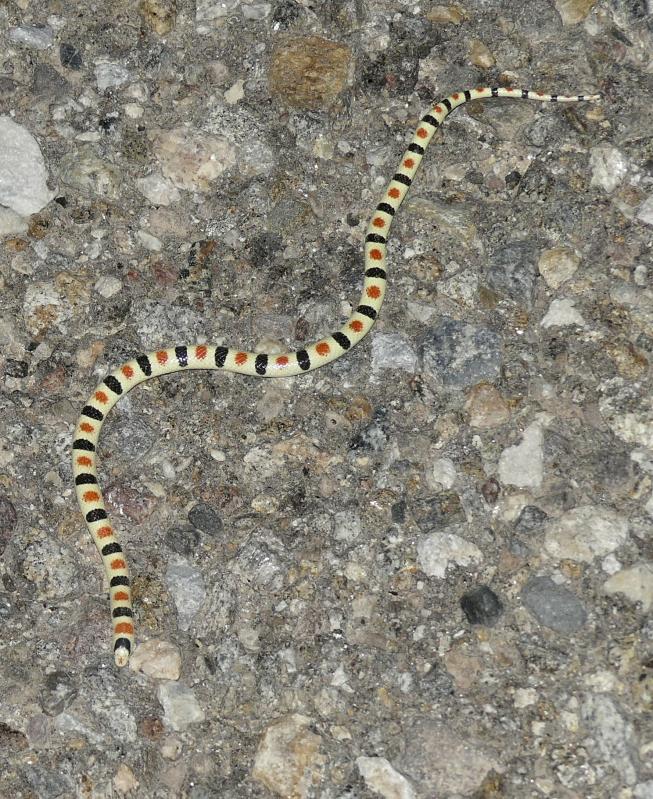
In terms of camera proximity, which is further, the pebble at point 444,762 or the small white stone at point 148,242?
the small white stone at point 148,242

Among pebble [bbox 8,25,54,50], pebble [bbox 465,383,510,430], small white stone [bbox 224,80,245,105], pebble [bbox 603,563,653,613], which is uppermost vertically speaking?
pebble [bbox 8,25,54,50]

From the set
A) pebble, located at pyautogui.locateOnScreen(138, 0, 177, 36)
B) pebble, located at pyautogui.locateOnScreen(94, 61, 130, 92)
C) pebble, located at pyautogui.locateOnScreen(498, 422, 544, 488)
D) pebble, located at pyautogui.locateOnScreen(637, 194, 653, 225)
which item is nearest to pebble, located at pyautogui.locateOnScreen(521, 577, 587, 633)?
pebble, located at pyautogui.locateOnScreen(498, 422, 544, 488)

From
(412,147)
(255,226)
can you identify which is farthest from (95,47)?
(412,147)

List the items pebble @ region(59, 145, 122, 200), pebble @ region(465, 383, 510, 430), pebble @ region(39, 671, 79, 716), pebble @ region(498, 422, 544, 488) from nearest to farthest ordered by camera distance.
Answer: pebble @ region(39, 671, 79, 716), pebble @ region(498, 422, 544, 488), pebble @ region(465, 383, 510, 430), pebble @ region(59, 145, 122, 200)

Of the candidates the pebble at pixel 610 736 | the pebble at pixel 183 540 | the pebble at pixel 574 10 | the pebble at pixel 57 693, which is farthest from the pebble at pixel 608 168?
the pebble at pixel 57 693

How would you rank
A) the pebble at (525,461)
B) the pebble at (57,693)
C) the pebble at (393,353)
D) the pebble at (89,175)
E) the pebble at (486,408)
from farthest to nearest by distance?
1. the pebble at (89,175)
2. the pebble at (393,353)
3. the pebble at (486,408)
4. the pebble at (525,461)
5. the pebble at (57,693)

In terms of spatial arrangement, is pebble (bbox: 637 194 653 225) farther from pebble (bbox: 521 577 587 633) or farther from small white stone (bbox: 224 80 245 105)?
small white stone (bbox: 224 80 245 105)

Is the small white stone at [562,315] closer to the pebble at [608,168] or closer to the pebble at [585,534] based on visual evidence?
the pebble at [608,168]

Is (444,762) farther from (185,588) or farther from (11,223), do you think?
(11,223)
